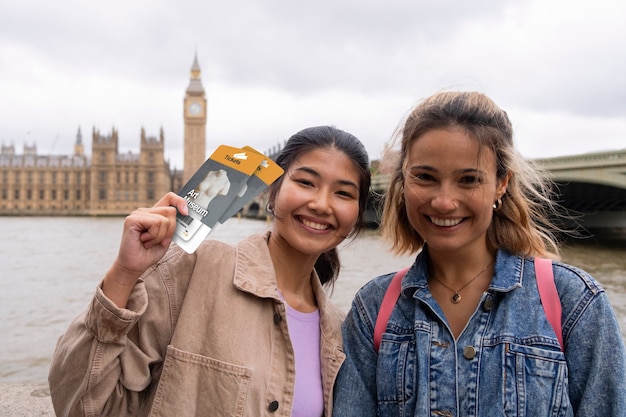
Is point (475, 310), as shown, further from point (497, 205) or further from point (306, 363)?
point (306, 363)

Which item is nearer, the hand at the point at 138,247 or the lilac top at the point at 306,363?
the hand at the point at 138,247

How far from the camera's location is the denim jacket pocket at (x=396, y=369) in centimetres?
142

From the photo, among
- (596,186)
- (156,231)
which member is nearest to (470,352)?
(156,231)

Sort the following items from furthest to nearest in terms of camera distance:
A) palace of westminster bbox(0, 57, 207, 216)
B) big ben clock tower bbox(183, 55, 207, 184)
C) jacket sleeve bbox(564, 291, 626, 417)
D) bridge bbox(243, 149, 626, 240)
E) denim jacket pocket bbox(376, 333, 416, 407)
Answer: big ben clock tower bbox(183, 55, 207, 184) < palace of westminster bbox(0, 57, 207, 216) < bridge bbox(243, 149, 626, 240) < denim jacket pocket bbox(376, 333, 416, 407) < jacket sleeve bbox(564, 291, 626, 417)

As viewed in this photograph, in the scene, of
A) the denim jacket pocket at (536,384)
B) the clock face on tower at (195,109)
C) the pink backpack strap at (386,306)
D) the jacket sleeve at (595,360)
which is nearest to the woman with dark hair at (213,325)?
the pink backpack strap at (386,306)

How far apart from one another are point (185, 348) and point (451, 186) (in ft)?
2.63

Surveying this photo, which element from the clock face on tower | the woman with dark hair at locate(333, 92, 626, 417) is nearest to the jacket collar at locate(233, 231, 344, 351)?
the woman with dark hair at locate(333, 92, 626, 417)

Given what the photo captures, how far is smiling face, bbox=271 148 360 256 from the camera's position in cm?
169

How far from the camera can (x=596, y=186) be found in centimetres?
1859

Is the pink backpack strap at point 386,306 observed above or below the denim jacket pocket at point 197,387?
above

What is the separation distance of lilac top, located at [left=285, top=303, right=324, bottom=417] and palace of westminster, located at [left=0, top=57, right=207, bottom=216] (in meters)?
65.6

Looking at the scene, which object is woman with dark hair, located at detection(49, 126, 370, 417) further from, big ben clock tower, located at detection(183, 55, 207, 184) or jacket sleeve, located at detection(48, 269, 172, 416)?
big ben clock tower, located at detection(183, 55, 207, 184)

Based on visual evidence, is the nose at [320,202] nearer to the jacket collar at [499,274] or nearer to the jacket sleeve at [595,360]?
the jacket collar at [499,274]

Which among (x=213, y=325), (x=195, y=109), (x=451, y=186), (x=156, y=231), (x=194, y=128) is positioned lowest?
(x=213, y=325)
